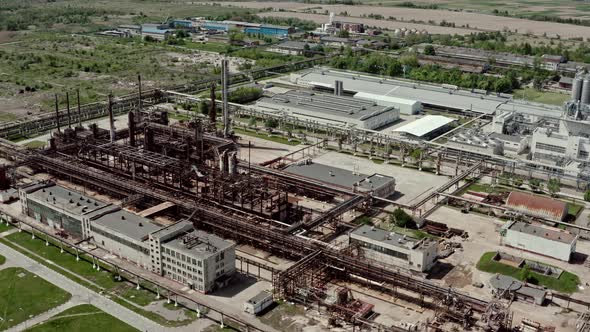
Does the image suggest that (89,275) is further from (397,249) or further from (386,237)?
(397,249)

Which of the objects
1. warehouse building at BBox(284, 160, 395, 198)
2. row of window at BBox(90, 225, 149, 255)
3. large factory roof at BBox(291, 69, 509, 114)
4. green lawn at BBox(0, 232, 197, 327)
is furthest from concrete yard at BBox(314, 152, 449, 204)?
large factory roof at BBox(291, 69, 509, 114)

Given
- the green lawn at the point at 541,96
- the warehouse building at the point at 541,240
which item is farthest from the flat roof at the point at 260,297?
the green lawn at the point at 541,96

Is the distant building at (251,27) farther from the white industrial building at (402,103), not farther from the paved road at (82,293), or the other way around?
the paved road at (82,293)

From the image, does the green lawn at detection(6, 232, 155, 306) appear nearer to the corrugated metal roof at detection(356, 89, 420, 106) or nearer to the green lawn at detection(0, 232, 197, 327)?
the green lawn at detection(0, 232, 197, 327)

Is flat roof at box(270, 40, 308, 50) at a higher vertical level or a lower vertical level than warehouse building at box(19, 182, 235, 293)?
higher

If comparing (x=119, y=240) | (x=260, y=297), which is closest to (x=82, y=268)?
(x=119, y=240)

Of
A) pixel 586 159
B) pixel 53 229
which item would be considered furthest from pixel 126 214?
pixel 586 159

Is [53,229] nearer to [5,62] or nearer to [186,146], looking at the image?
[186,146]
